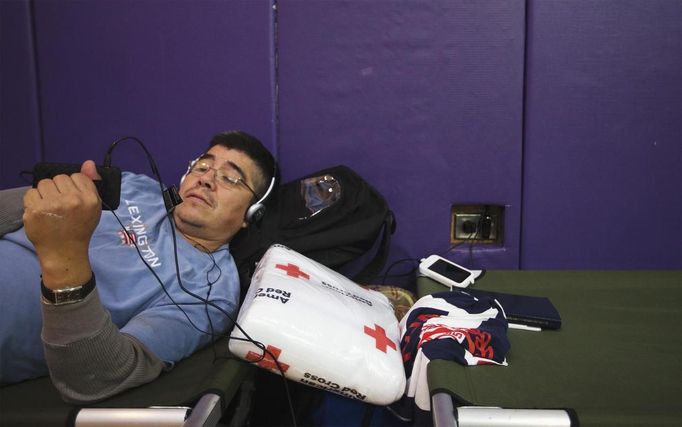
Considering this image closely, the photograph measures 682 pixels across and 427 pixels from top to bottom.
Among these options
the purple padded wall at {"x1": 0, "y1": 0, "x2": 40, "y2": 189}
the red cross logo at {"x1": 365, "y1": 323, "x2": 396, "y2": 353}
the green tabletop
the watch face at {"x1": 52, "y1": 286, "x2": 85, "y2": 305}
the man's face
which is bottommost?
the green tabletop

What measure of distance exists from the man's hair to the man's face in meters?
0.02

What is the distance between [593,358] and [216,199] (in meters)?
0.95

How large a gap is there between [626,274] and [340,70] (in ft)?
3.46

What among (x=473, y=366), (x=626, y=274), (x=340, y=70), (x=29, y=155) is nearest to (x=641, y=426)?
(x=473, y=366)

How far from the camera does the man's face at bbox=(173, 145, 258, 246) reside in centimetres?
130

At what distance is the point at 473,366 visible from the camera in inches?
38.4

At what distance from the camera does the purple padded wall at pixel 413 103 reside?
60.0 inches

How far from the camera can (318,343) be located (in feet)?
3.23

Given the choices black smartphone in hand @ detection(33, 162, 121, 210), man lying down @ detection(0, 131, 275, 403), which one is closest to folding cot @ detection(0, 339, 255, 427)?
man lying down @ detection(0, 131, 275, 403)

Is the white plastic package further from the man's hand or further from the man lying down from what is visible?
the man's hand

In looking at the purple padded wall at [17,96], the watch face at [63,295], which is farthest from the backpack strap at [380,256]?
the purple padded wall at [17,96]

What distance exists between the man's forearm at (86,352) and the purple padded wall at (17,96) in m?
Result: 1.07

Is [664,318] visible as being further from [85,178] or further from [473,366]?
[85,178]

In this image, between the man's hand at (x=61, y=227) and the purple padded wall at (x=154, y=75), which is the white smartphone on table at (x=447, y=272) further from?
the man's hand at (x=61, y=227)
